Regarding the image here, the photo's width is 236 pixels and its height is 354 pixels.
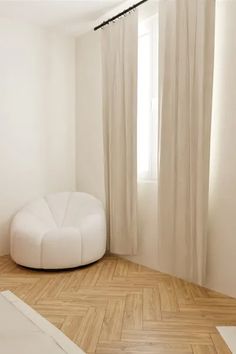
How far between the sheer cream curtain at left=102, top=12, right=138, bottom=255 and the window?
0.56ft

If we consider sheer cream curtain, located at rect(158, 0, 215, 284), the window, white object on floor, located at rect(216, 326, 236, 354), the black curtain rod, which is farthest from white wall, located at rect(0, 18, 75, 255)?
white object on floor, located at rect(216, 326, 236, 354)

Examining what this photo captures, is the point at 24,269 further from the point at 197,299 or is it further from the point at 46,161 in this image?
the point at 197,299

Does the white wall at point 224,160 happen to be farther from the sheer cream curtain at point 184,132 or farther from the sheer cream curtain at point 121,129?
the sheer cream curtain at point 121,129

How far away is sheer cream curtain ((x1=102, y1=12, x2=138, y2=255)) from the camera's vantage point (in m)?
3.44

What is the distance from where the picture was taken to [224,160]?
8.84 feet

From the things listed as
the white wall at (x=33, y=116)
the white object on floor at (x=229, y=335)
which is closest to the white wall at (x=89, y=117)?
the white wall at (x=33, y=116)

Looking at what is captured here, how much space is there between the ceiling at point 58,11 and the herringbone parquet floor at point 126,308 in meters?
2.89

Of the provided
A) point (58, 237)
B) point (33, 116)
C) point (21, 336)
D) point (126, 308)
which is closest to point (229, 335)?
point (126, 308)

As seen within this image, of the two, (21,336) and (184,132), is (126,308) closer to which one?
(21,336)

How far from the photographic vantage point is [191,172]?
280cm

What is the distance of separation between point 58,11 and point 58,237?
2.58 metres

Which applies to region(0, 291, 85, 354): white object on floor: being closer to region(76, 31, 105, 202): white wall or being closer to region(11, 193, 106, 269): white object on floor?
region(11, 193, 106, 269): white object on floor

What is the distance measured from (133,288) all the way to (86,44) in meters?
3.17

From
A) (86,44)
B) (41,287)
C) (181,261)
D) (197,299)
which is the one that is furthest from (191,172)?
(86,44)
